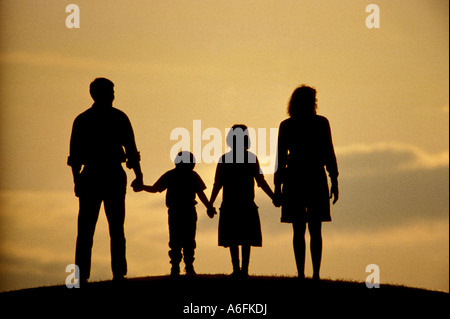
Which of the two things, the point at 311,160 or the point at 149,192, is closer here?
the point at 311,160

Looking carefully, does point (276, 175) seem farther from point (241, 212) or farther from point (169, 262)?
point (169, 262)

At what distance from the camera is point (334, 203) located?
40.1ft

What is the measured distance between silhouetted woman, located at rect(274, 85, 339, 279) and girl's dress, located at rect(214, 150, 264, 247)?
46.2 inches

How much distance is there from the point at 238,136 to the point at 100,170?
2554 mm

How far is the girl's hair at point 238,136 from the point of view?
42.7 ft

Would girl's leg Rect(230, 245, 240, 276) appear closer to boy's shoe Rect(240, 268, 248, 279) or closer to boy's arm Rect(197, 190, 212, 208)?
boy's shoe Rect(240, 268, 248, 279)

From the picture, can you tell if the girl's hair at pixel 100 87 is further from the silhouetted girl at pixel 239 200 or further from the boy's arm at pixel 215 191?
the boy's arm at pixel 215 191

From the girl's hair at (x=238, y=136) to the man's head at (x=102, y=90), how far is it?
7.51 ft
